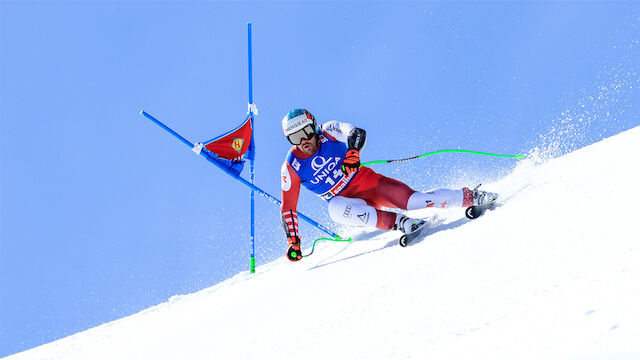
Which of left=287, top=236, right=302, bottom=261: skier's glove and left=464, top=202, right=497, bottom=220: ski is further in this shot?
left=287, top=236, right=302, bottom=261: skier's glove

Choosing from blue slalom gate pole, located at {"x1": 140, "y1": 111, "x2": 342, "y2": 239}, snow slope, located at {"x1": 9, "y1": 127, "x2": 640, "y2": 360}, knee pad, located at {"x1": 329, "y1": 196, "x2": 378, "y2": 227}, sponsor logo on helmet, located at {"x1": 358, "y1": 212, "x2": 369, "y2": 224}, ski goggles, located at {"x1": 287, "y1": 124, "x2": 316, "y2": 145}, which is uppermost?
blue slalom gate pole, located at {"x1": 140, "y1": 111, "x2": 342, "y2": 239}

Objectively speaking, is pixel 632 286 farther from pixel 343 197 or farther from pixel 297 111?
pixel 297 111

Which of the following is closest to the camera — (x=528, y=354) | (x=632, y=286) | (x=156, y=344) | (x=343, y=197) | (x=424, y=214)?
(x=528, y=354)

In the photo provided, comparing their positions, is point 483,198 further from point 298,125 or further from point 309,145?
point 298,125

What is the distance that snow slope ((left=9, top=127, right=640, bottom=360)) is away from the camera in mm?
2547

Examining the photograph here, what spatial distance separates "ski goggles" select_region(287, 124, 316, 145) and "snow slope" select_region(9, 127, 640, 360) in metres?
1.18

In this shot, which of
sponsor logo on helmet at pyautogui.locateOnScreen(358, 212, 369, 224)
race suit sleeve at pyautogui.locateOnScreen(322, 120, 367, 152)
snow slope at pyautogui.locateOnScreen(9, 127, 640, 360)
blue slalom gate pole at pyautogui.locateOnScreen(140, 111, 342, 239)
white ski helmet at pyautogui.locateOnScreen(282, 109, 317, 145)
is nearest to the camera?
snow slope at pyautogui.locateOnScreen(9, 127, 640, 360)

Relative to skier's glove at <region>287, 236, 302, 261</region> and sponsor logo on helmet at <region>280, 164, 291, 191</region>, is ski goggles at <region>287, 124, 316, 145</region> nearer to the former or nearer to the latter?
sponsor logo on helmet at <region>280, 164, 291, 191</region>

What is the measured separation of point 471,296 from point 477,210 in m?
1.81

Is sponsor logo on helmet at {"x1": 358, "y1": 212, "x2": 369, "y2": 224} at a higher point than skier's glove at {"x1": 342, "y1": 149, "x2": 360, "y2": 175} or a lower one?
lower

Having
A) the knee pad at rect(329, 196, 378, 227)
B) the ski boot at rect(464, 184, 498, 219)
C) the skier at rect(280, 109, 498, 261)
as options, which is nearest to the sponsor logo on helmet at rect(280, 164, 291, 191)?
the skier at rect(280, 109, 498, 261)

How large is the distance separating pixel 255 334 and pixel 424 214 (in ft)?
10.2

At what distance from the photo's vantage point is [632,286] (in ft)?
8.34

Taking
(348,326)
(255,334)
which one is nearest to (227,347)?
(255,334)
